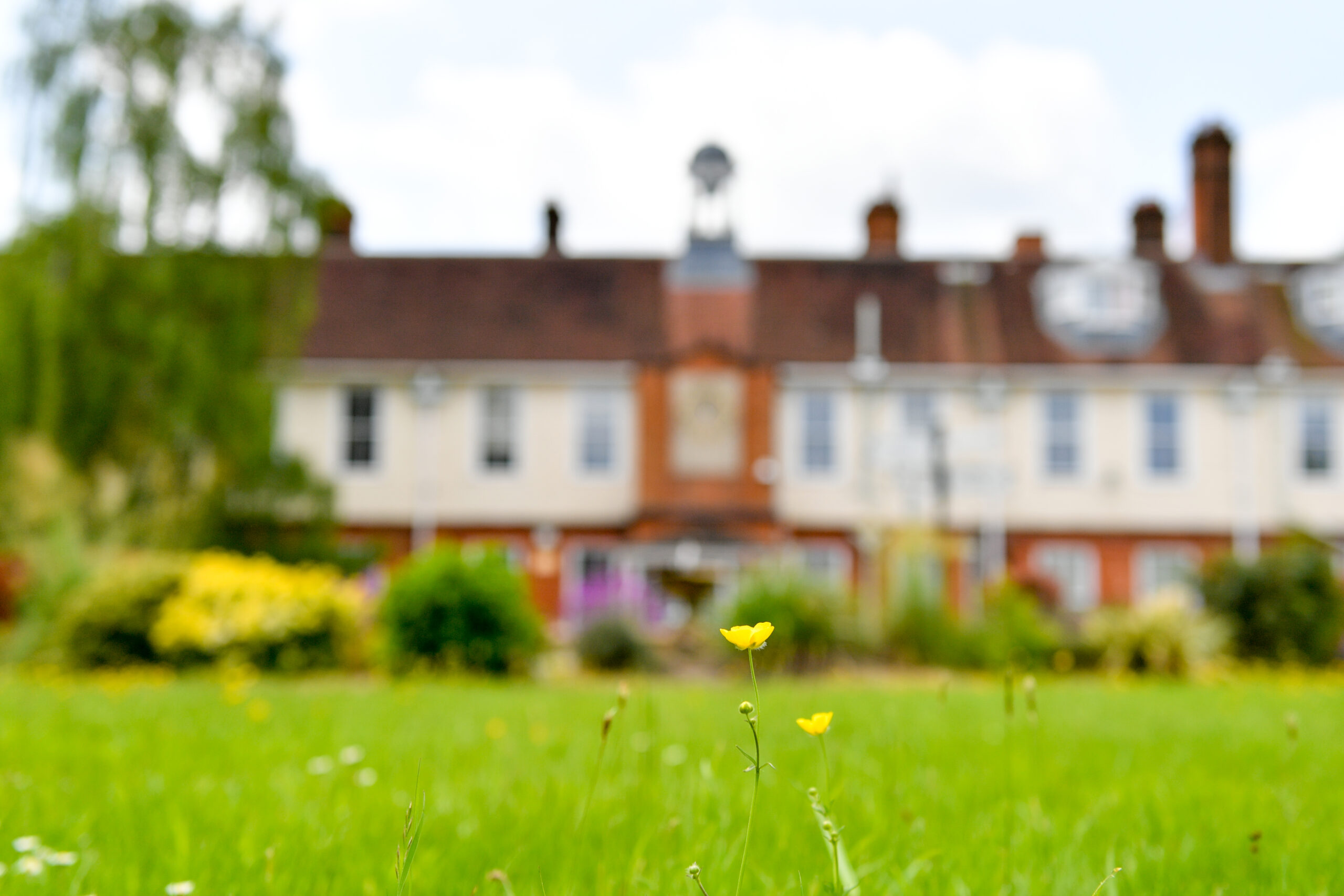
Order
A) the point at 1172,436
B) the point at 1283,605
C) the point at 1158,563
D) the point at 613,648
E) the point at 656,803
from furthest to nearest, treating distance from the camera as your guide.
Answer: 1. the point at 1172,436
2. the point at 1158,563
3. the point at 1283,605
4. the point at 613,648
5. the point at 656,803

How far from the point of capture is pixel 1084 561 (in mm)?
23109

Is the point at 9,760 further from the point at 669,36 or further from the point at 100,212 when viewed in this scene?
the point at 100,212

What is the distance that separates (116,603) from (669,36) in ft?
31.0

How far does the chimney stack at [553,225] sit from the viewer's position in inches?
1084

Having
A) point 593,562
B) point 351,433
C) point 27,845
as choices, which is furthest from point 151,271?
point 27,845

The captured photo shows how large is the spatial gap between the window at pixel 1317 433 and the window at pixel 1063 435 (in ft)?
16.5

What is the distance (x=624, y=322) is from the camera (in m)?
24.2

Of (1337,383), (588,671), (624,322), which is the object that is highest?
(624,322)

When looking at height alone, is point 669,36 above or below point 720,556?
above

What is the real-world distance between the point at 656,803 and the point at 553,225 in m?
26.1

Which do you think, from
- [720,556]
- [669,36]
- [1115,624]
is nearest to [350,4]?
[669,36]

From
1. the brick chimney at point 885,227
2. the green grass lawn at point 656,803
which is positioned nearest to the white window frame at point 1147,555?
the brick chimney at point 885,227

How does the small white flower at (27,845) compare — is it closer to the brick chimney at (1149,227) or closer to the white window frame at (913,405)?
the white window frame at (913,405)

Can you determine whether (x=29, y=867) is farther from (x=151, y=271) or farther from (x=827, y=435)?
(x=827, y=435)
